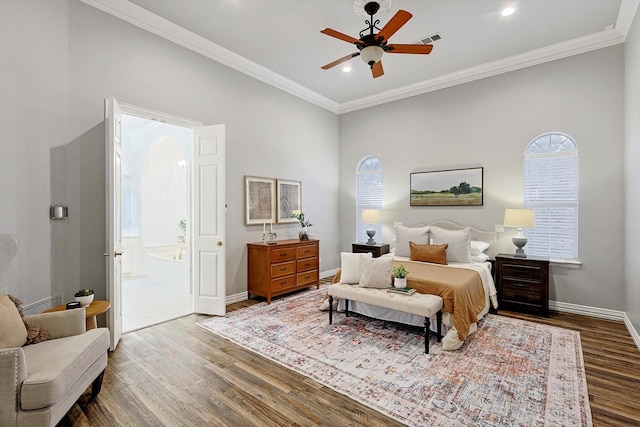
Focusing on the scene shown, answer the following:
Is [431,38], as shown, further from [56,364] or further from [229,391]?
[56,364]

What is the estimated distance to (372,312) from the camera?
383 centimetres

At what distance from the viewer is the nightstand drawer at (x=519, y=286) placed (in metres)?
4.12

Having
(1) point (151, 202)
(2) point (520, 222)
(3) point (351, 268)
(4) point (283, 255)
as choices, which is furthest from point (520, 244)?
(1) point (151, 202)

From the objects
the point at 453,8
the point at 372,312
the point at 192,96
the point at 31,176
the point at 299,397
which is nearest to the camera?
the point at 299,397

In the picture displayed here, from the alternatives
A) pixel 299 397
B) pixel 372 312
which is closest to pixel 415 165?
pixel 372 312

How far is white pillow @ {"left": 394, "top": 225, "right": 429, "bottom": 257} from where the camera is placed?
4.85 meters

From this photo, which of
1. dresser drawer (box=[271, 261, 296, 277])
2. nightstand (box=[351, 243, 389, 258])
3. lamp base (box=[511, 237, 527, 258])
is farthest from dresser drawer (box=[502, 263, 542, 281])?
dresser drawer (box=[271, 261, 296, 277])

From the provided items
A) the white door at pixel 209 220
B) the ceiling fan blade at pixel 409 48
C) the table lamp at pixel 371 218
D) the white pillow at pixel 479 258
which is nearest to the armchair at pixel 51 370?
the white door at pixel 209 220

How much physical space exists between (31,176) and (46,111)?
66 cm

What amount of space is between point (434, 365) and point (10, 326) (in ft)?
10.7

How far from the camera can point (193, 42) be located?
414cm

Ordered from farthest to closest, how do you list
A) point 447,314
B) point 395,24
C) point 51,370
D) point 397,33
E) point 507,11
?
point 397,33 < point 507,11 < point 447,314 < point 395,24 < point 51,370

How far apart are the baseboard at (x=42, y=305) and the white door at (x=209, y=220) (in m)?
1.51

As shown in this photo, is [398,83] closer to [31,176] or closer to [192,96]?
[192,96]
